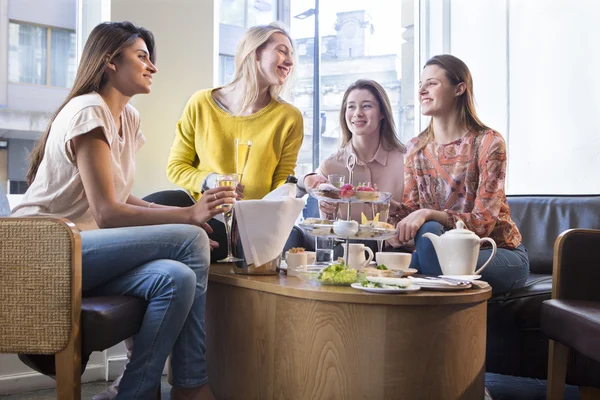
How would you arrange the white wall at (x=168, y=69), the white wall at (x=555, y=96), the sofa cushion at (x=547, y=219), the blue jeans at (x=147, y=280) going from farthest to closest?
the white wall at (x=555, y=96) → the white wall at (x=168, y=69) → the sofa cushion at (x=547, y=219) → the blue jeans at (x=147, y=280)

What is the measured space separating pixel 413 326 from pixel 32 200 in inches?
44.2

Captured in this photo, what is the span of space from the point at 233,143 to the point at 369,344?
4.25ft

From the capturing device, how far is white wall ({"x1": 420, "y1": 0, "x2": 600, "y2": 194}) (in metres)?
3.25

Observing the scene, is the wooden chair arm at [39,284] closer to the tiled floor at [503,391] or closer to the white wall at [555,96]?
the tiled floor at [503,391]

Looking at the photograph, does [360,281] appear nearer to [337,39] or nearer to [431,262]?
[431,262]

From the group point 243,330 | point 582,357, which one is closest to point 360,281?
point 243,330

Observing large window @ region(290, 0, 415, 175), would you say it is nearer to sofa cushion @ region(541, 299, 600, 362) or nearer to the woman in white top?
the woman in white top

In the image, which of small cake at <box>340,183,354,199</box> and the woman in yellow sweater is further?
the woman in yellow sweater

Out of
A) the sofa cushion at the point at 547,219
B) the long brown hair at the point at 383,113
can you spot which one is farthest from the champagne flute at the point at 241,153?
the sofa cushion at the point at 547,219

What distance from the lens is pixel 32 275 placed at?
1.58m

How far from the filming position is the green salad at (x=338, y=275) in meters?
1.69

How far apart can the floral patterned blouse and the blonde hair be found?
2.33 ft

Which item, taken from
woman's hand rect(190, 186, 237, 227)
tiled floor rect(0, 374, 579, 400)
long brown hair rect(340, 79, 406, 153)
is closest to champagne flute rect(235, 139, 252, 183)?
woman's hand rect(190, 186, 237, 227)

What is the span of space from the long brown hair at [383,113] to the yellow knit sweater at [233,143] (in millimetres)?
245
